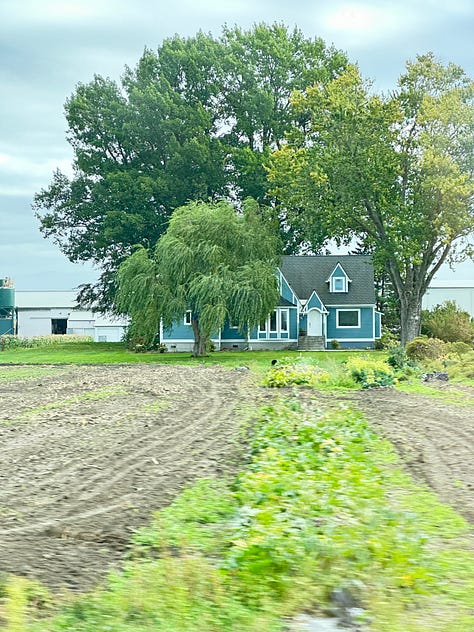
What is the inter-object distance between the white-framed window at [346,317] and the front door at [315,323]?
1431 millimetres

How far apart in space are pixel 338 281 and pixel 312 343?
490cm

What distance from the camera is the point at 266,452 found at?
35.8ft

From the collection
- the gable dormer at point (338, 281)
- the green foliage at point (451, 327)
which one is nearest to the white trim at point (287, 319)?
the gable dormer at point (338, 281)

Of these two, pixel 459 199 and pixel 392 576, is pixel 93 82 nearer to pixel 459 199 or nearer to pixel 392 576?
pixel 459 199

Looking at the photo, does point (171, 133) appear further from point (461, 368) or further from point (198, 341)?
point (461, 368)

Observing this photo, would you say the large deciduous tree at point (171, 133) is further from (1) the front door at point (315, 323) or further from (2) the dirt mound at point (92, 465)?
(2) the dirt mound at point (92, 465)

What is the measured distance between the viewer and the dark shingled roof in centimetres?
5545

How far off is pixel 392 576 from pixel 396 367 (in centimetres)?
2431

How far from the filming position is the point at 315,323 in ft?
178

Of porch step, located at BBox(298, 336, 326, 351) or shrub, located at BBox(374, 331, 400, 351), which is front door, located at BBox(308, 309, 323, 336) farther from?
shrub, located at BBox(374, 331, 400, 351)

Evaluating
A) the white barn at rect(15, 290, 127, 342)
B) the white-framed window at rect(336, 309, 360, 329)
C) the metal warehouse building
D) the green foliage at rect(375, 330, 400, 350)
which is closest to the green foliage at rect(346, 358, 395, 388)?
the green foliage at rect(375, 330, 400, 350)

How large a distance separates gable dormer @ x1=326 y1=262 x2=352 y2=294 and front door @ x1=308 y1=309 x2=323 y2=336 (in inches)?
95.7

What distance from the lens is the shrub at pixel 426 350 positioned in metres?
35.6

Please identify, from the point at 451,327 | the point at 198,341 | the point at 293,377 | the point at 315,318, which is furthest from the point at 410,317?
the point at 293,377
